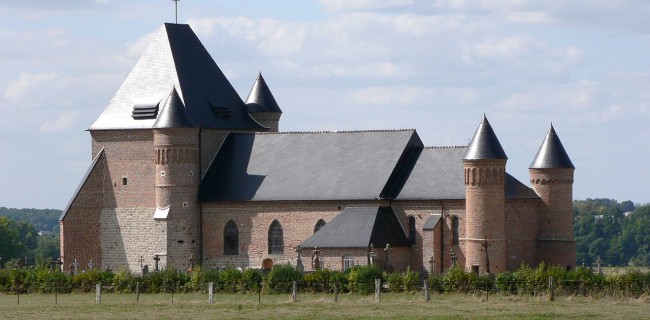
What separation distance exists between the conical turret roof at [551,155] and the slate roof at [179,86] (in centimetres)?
1520

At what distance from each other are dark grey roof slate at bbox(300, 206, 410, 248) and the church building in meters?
0.07

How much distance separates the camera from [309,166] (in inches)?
3204

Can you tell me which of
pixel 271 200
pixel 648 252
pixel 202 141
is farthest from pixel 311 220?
pixel 648 252

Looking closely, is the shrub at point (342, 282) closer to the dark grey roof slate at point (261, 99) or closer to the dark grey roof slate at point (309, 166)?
the dark grey roof slate at point (309, 166)

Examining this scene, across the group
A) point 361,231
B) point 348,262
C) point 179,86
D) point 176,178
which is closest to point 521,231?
point 361,231

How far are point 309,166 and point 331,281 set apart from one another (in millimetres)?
16103

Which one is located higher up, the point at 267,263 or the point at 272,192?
the point at 272,192

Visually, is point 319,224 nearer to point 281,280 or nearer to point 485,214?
point 485,214

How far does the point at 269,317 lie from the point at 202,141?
29.4 metres

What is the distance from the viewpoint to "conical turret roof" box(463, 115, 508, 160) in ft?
246

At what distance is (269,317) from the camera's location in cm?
5419

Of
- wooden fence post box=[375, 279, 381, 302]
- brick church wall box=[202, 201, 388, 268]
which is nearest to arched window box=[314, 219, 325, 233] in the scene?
brick church wall box=[202, 201, 388, 268]

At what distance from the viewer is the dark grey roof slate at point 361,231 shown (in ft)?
249

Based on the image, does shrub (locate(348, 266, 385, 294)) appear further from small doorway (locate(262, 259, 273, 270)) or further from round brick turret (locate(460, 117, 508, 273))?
small doorway (locate(262, 259, 273, 270))
